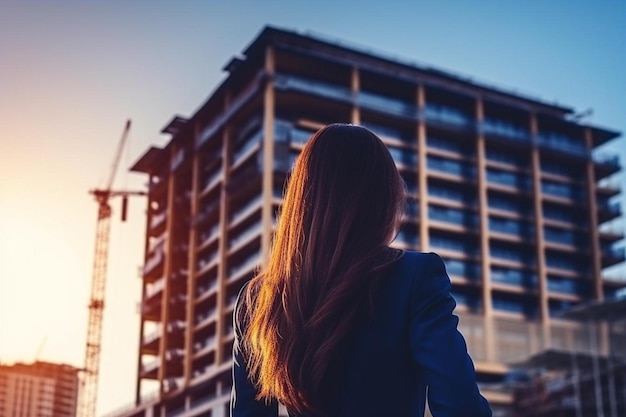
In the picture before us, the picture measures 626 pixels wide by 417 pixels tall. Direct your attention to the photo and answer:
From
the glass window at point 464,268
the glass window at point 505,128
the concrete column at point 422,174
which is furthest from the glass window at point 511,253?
the glass window at point 505,128

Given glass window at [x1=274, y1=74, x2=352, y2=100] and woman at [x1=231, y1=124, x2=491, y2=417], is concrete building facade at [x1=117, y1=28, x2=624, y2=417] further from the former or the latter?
woman at [x1=231, y1=124, x2=491, y2=417]

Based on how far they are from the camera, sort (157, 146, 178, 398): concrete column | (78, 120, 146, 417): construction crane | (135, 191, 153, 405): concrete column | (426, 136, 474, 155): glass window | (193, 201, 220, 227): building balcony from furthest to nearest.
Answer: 1. (78, 120, 146, 417): construction crane
2. (135, 191, 153, 405): concrete column
3. (157, 146, 178, 398): concrete column
4. (193, 201, 220, 227): building balcony
5. (426, 136, 474, 155): glass window

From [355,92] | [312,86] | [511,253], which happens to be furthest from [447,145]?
[312,86]

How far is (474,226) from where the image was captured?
61562mm

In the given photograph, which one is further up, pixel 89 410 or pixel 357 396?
pixel 89 410

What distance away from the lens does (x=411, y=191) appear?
189ft

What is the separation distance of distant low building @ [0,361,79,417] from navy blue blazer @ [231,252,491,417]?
1230 cm

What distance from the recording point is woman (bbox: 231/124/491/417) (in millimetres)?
1909

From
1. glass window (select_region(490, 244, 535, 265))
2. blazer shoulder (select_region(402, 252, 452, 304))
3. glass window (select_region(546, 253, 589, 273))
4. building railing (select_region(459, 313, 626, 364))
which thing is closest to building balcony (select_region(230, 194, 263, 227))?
building railing (select_region(459, 313, 626, 364))

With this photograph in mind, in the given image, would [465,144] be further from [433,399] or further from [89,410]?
[433,399]

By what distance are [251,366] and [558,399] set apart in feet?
165

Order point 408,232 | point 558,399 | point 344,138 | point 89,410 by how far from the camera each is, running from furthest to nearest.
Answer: point 89,410, point 408,232, point 558,399, point 344,138

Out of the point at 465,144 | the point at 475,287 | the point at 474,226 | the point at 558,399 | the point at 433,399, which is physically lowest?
the point at 433,399

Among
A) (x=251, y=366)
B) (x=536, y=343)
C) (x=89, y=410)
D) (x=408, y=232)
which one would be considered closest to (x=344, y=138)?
(x=251, y=366)
